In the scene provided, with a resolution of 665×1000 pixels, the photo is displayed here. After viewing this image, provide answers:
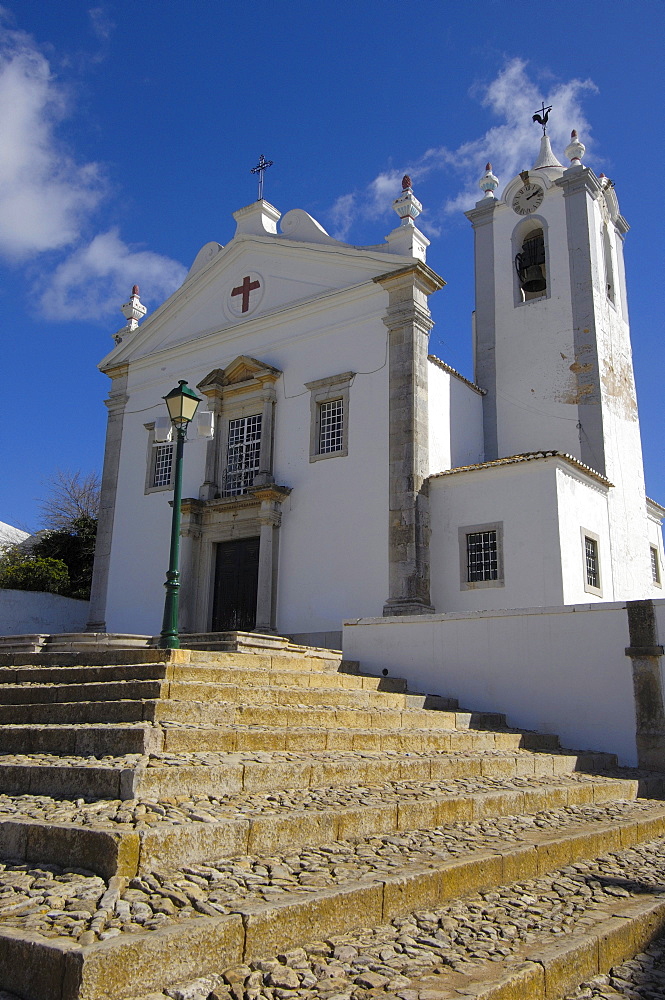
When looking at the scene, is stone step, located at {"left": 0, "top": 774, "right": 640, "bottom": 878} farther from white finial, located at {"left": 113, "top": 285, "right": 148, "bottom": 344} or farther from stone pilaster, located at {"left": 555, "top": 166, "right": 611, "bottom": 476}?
white finial, located at {"left": 113, "top": 285, "right": 148, "bottom": 344}

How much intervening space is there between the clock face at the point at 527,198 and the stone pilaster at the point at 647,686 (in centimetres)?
1175

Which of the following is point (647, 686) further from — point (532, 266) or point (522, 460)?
point (532, 266)

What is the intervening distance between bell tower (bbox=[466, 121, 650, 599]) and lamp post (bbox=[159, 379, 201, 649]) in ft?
28.7

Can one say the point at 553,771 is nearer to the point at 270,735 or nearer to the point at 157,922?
the point at 270,735

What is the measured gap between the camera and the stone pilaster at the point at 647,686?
27.4 ft

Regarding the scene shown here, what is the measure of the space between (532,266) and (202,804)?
1548cm

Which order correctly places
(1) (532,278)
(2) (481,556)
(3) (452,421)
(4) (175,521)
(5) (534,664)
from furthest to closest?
1. (1) (532,278)
2. (3) (452,421)
3. (2) (481,556)
4. (5) (534,664)
5. (4) (175,521)

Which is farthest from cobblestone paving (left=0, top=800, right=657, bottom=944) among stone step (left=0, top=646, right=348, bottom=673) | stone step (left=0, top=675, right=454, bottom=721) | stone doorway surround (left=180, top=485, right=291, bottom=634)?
stone doorway surround (left=180, top=485, right=291, bottom=634)

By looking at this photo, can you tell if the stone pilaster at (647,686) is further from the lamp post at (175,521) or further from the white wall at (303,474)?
the white wall at (303,474)

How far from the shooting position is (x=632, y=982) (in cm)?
357

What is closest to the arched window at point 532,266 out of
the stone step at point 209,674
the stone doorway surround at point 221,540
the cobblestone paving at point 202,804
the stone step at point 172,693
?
the stone doorway surround at point 221,540

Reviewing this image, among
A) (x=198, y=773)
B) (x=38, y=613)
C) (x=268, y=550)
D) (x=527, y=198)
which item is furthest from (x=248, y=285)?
(x=198, y=773)

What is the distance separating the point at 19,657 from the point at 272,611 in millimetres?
6052

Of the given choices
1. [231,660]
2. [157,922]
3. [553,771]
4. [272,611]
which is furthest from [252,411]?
[157,922]
